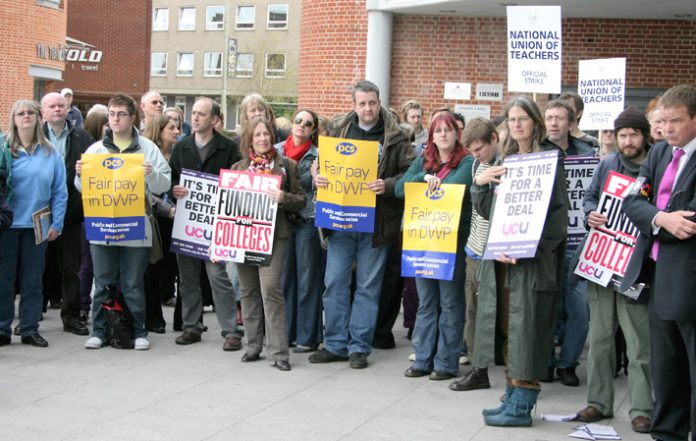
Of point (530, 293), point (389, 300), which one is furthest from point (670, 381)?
point (389, 300)

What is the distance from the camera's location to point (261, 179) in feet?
27.0

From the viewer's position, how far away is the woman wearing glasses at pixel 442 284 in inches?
304

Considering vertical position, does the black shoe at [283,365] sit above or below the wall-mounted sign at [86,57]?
below

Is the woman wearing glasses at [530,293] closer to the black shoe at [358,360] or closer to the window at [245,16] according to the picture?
the black shoe at [358,360]

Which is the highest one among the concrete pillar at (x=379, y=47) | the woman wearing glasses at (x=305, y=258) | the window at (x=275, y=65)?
the window at (x=275, y=65)

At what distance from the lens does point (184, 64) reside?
2800 inches

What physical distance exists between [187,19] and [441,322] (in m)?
65.1

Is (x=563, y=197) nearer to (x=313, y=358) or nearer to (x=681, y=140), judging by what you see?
(x=681, y=140)

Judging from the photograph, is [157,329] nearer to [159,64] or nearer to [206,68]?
[206,68]

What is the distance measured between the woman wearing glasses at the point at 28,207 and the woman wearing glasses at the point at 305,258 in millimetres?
2042

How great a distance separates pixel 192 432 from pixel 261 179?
2.60m

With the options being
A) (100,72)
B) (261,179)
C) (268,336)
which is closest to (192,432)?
(268,336)

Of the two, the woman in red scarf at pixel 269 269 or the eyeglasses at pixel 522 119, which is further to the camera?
the woman in red scarf at pixel 269 269

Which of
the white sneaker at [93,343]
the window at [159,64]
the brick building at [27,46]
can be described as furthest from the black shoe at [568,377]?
the window at [159,64]
